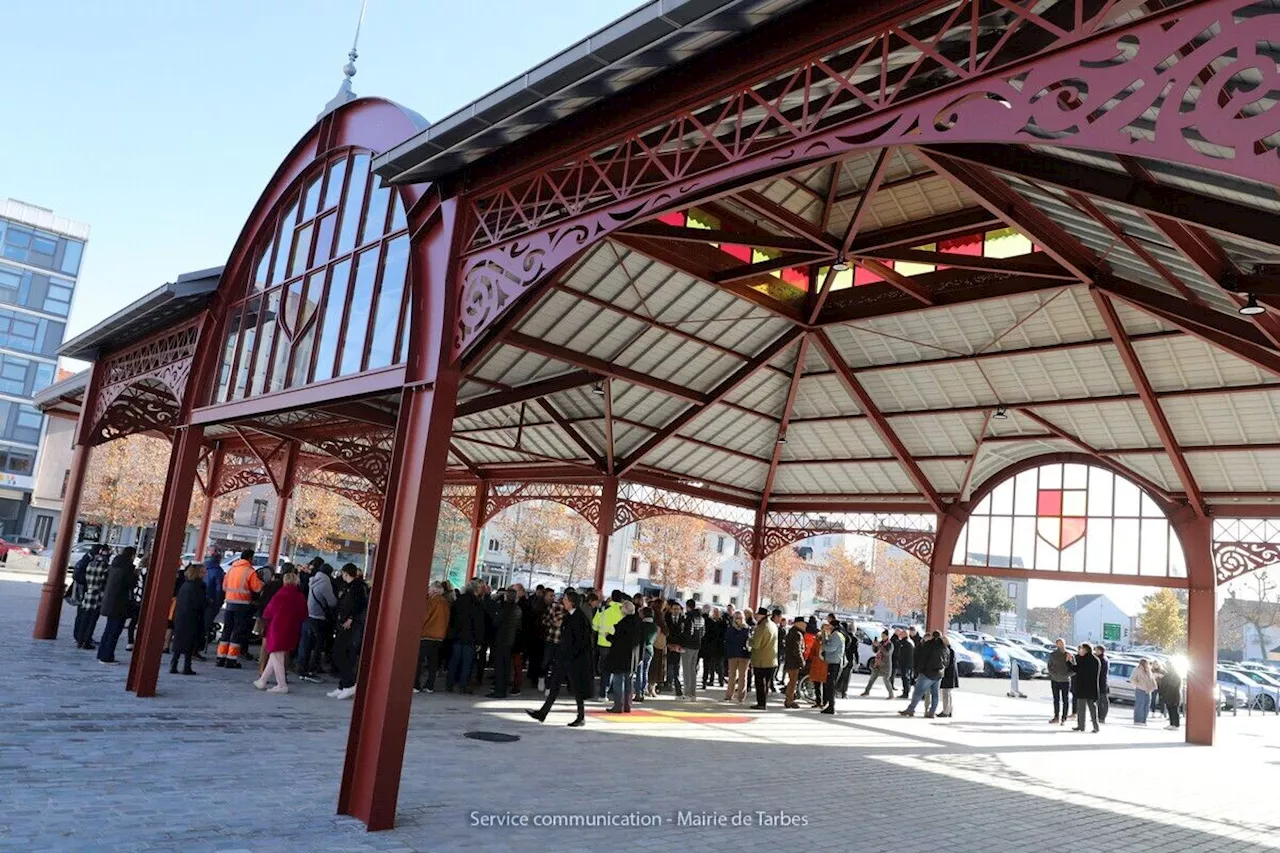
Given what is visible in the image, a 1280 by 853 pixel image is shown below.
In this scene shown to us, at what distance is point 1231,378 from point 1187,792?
729cm

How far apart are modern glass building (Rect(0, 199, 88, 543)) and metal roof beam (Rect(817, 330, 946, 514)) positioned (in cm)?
4976

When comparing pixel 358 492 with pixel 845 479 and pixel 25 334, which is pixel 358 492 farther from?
pixel 25 334

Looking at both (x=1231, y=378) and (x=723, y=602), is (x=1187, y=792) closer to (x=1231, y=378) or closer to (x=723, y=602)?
(x=1231, y=378)

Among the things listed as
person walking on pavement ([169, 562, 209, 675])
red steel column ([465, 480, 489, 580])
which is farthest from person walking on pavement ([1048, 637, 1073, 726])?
person walking on pavement ([169, 562, 209, 675])

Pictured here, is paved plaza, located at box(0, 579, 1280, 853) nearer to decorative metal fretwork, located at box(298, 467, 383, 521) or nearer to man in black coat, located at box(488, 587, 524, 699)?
man in black coat, located at box(488, 587, 524, 699)

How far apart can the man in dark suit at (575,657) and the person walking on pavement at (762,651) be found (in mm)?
5381

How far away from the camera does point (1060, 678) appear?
59.4ft

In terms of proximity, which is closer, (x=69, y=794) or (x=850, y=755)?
(x=69, y=794)

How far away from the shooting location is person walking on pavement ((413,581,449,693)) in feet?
41.1

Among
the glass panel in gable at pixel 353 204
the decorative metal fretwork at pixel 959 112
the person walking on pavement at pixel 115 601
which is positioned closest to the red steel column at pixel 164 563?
the person walking on pavement at pixel 115 601

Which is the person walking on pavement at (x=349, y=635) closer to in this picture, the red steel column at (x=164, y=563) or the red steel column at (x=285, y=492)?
the red steel column at (x=164, y=563)

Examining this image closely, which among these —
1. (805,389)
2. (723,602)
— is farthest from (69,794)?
(723,602)

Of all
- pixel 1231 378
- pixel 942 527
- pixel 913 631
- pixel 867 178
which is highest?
pixel 867 178

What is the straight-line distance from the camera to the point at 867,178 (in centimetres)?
1402
